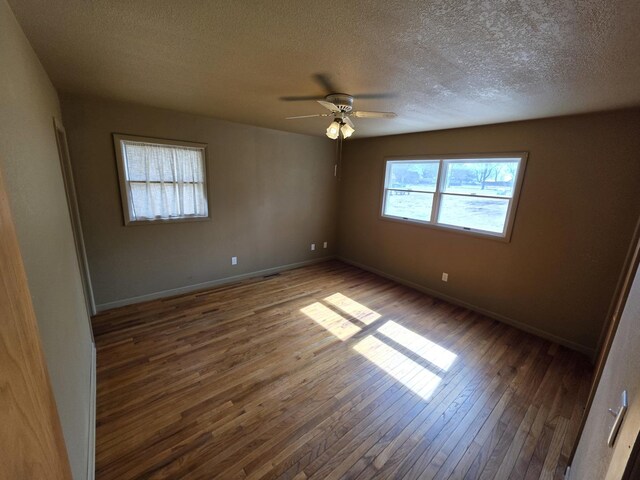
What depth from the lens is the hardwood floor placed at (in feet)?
5.37

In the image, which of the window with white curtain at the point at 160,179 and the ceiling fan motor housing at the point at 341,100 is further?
the window with white curtain at the point at 160,179

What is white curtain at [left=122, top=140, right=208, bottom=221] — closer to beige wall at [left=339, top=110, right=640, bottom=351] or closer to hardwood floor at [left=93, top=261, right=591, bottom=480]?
hardwood floor at [left=93, top=261, right=591, bottom=480]

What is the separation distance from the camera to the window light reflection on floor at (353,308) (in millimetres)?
3253

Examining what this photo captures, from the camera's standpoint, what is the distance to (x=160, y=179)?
10.8 ft

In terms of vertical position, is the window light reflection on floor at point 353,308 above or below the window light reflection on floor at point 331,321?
above

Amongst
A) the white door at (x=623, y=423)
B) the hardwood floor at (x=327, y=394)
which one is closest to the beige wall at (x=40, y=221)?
the hardwood floor at (x=327, y=394)

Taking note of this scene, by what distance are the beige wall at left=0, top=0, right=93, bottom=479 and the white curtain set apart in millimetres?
1324

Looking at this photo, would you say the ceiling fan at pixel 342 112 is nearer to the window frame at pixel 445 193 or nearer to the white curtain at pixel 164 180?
the window frame at pixel 445 193

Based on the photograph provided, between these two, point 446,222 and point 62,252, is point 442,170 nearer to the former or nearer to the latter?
point 446,222

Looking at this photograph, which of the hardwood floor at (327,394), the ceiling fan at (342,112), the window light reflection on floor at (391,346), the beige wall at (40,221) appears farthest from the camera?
the window light reflection on floor at (391,346)

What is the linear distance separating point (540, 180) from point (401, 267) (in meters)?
2.13

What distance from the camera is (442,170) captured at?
3.71m

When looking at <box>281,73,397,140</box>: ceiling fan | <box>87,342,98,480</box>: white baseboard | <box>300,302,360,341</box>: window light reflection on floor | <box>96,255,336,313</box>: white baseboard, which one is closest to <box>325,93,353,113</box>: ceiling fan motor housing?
<box>281,73,397,140</box>: ceiling fan

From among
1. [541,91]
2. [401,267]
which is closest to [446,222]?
[401,267]
